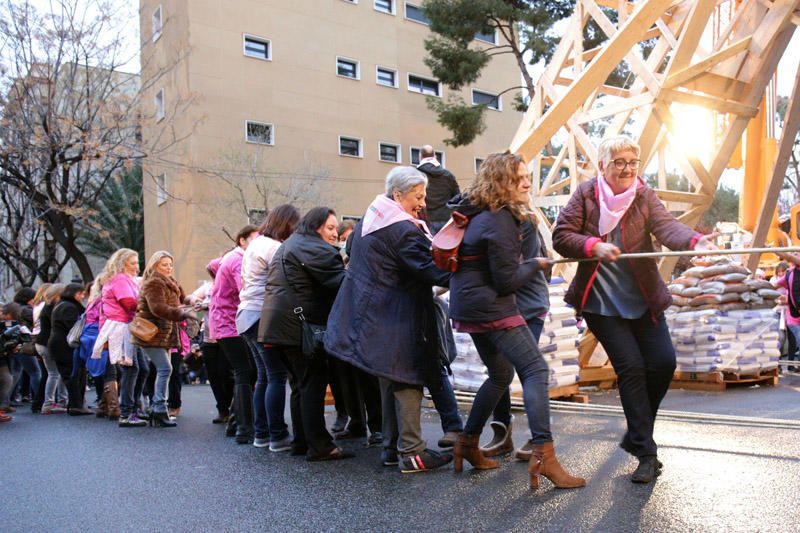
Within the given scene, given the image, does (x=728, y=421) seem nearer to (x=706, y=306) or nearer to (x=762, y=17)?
(x=706, y=306)

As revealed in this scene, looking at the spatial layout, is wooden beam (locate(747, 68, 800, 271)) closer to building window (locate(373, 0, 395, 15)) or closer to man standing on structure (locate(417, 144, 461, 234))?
man standing on structure (locate(417, 144, 461, 234))

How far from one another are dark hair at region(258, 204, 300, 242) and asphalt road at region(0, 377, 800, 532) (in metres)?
1.78

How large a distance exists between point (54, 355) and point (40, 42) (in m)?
12.8

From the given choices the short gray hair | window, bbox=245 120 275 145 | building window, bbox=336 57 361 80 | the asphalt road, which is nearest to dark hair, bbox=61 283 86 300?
the asphalt road

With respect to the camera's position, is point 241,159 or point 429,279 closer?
point 429,279

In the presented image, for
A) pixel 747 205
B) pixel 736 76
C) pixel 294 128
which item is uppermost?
pixel 294 128

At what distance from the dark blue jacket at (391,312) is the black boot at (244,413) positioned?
2074 mm

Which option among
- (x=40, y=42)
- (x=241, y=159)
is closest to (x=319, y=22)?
(x=241, y=159)

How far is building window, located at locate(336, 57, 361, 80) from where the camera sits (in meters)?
31.8

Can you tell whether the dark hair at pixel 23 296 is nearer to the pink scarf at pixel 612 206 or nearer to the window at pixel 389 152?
the pink scarf at pixel 612 206

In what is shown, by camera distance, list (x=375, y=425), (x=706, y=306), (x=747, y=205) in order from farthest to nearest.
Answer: (x=747, y=205), (x=706, y=306), (x=375, y=425)

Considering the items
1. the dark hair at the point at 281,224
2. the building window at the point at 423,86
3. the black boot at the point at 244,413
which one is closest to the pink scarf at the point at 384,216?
the dark hair at the point at 281,224

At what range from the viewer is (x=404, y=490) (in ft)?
14.8

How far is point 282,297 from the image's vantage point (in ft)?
18.9
